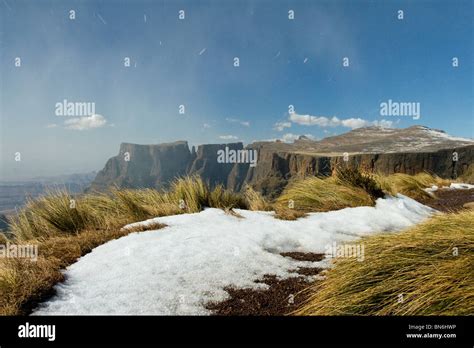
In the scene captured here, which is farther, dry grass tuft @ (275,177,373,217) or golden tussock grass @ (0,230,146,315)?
dry grass tuft @ (275,177,373,217)

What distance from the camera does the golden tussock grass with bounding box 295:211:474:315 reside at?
284 centimetres

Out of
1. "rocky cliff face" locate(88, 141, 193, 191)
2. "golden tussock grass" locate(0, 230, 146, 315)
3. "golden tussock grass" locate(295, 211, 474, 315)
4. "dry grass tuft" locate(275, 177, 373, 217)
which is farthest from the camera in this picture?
"rocky cliff face" locate(88, 141, 193, 191)

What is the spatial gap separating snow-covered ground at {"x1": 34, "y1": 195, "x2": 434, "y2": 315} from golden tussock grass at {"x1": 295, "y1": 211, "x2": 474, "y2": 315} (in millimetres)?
965

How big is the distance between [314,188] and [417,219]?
93.2 inches

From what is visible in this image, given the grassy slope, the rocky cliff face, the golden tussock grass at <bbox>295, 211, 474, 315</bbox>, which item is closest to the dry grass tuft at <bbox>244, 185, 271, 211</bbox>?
the grassy slope

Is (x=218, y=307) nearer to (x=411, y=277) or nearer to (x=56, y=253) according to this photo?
(x=411, y=277)

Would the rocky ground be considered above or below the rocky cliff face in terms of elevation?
below

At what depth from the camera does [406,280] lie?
3100 mm

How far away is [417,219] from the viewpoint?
7516 millimetres

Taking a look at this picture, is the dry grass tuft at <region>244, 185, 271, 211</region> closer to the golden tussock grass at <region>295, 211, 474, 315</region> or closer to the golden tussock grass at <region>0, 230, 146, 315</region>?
the golden tussock grass at <region>0, 230, 146, 315</region>

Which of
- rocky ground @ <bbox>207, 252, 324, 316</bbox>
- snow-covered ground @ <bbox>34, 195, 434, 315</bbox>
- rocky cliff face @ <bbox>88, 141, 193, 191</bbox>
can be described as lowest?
rocky ground @ <bbox>207, 252, 324, 316</bbox>

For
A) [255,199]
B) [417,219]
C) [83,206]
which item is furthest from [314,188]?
[83,206]

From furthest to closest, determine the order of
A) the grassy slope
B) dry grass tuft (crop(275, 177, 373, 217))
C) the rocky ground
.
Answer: dry grass tuft (crop(275, 177, 373, 217)) < the grassy slope < the rocky ground

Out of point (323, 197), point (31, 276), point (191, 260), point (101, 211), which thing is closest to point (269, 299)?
point (191, 260)
